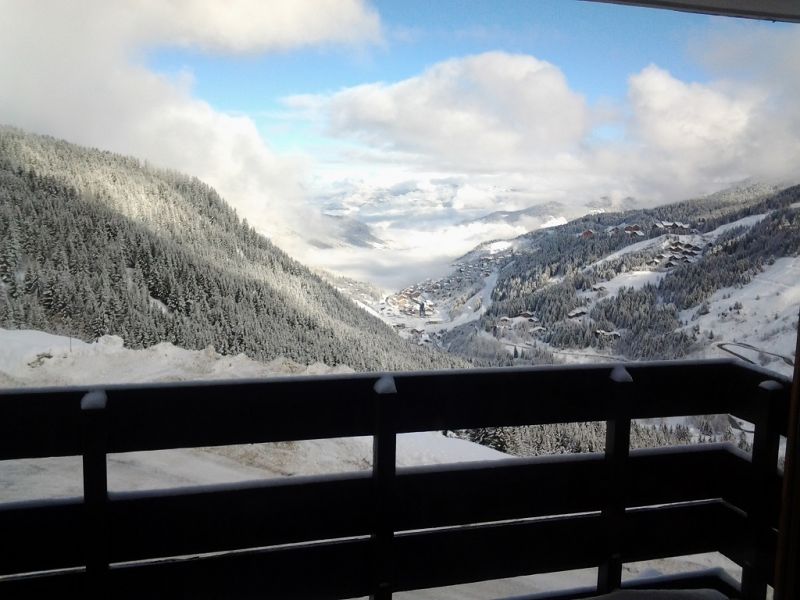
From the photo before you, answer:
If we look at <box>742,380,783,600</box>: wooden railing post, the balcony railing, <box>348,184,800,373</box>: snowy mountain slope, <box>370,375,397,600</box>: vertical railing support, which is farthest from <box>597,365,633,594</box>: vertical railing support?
<box>348,184,800,373</box>: snowy mountain slope

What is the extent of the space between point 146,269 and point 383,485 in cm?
212

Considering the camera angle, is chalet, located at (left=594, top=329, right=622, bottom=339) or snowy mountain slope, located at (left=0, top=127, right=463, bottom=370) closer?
snowy mountain slope, located at (left=0, top=127, right=463, bottom=370)

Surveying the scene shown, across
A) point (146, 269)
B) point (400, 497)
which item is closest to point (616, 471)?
point (400, 497)

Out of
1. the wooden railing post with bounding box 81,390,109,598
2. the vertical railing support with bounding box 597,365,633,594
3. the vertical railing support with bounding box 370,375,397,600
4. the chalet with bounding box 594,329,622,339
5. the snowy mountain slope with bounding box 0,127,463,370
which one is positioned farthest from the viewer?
the chalet with bounding box 594,329,622,339

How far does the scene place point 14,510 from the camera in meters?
1.30

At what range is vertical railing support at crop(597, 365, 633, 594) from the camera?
1.70 m

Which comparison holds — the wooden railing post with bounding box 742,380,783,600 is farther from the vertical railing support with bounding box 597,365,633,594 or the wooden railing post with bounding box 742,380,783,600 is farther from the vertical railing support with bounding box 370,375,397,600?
the vertical railing support with bounding box 370,375,397,600

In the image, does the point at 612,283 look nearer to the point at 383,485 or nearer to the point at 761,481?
the point at 761,481

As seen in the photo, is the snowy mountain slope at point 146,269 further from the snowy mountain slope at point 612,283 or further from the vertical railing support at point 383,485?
the vertical railing support at point 383,485

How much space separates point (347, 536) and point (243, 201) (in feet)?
7.21

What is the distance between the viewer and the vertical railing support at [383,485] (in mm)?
1491

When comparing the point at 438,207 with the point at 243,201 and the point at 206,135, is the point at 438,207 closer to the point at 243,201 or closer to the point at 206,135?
the point at 243,201

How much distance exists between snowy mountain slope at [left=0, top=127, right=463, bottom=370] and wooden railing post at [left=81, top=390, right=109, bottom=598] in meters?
1.78

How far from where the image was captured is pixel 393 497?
59.5 inches
